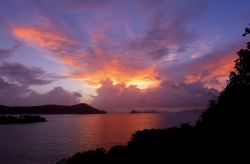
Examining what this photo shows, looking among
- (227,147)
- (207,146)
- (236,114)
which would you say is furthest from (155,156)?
(236,114)

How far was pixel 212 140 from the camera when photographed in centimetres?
2864

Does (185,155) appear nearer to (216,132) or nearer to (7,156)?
(216,132)

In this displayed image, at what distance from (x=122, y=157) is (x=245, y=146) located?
50.5 ft

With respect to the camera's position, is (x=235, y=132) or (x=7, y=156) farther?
(x=7, y=156)

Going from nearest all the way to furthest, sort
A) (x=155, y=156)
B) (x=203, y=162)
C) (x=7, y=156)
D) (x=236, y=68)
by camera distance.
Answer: (x=203, y=162)
(x=155, y=156)
(x=236, y=68)
(x=7, y=156)

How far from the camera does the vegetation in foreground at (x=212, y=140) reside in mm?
26000

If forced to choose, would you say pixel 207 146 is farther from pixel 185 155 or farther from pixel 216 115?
pixel 216 115

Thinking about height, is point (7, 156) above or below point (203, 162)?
below

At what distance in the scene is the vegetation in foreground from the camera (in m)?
26.0

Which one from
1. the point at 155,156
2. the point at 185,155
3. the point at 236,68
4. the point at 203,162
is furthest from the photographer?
the point at 236,68

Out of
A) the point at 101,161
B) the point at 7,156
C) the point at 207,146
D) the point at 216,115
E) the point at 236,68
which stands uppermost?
the point at 236,68

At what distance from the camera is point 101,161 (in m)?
35.3

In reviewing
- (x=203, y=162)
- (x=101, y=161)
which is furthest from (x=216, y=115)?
(x=101, y=161)

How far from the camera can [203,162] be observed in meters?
24.8
